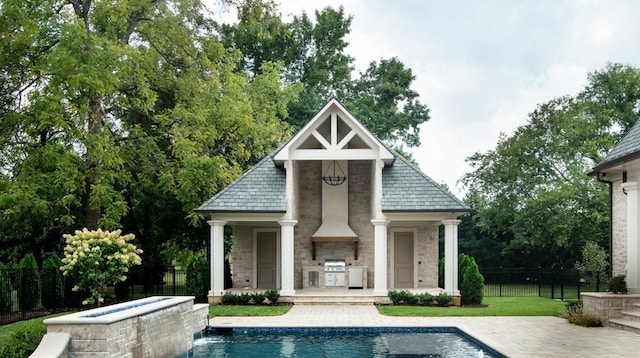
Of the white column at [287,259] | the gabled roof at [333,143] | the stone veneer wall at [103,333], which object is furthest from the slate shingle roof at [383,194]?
the stone veneer wall at [103,333]

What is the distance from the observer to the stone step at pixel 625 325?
13.4 metres

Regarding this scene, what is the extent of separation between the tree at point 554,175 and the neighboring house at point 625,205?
40.2ft

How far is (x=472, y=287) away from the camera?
20016 millimetres

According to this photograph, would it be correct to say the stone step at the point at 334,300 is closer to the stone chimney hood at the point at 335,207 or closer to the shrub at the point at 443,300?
the shrub at the point at 443,300

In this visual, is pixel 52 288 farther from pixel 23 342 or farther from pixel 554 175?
pixel 554 175

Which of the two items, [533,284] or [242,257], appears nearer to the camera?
[242,257]

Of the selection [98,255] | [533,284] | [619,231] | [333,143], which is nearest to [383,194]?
[333,143]

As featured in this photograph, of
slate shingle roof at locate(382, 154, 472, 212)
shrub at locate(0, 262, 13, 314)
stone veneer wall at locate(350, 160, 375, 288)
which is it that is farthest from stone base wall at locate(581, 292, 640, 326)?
shrub at locate(0, 262, 13, 314)

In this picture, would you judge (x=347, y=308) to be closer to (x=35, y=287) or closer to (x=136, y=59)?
(x=35, y=287)

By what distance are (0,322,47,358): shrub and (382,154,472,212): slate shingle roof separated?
12.6 meters

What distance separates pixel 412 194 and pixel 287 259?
4666 mm

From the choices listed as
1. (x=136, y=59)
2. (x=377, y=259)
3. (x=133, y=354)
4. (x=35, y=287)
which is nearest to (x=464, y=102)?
(x=377, y=259)

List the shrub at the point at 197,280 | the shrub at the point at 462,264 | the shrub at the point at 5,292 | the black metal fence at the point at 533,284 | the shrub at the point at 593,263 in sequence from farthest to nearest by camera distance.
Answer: the shrub at the point at 593,263, the black metal fence at the point at 533,284, the shrub at the point at 197,280, the shrub at the point at 462,264, the shrub at the point at 5,292

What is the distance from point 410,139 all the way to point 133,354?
33.4m
